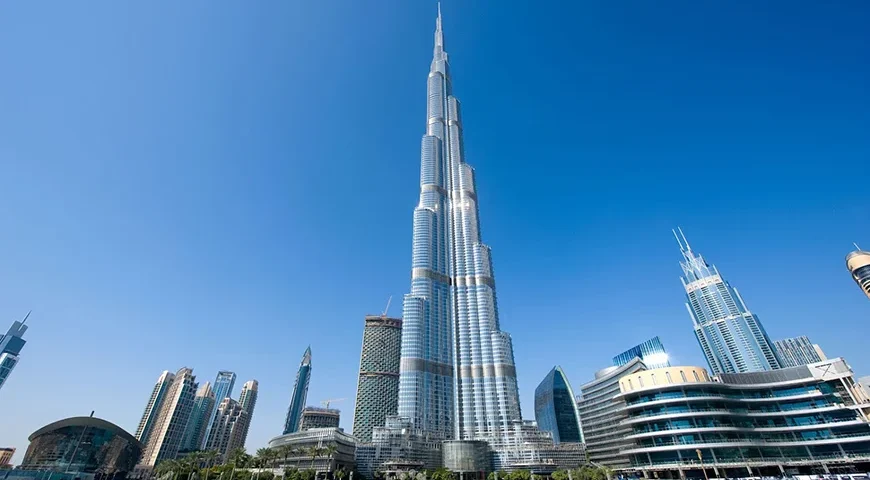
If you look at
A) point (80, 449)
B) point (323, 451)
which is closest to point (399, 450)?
point (323, 451)

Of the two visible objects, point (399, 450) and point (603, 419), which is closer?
point (603, 419)

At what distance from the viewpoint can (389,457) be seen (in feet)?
529

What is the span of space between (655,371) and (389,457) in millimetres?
112563

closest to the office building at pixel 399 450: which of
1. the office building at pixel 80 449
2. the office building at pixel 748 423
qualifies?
the office building at pixel 748 423

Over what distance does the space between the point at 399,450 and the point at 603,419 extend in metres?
86.0

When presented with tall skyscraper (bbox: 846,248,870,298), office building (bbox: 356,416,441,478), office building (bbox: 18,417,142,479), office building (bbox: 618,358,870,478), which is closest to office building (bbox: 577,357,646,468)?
office building (bbox: 618,358,870,478)

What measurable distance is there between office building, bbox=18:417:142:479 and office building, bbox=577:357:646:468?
709ft

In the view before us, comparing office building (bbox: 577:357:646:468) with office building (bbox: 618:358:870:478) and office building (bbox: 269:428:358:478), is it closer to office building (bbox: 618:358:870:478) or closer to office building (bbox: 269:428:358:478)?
office building (bbox: 618:358:870:478)

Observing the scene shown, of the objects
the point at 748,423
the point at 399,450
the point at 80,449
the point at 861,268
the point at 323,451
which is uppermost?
the point at 861,268

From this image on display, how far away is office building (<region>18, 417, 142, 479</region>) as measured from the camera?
162 meters

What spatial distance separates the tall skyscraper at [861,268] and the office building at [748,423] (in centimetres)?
10470

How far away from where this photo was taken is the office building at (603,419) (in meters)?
139

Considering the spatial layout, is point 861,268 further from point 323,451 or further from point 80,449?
point 80,449

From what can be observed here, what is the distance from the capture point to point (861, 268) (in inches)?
6590
